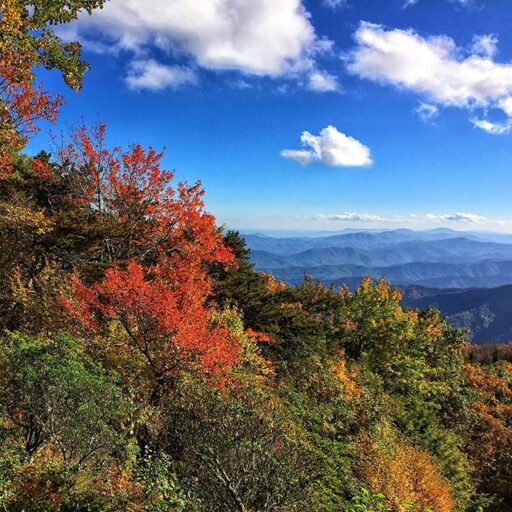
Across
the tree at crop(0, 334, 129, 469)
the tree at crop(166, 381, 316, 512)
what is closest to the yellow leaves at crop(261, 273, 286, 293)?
the tree at crop(166, 381, 316, 512)

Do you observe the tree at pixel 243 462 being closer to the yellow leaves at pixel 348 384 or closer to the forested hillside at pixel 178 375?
the forested hillside at pixel 178 375

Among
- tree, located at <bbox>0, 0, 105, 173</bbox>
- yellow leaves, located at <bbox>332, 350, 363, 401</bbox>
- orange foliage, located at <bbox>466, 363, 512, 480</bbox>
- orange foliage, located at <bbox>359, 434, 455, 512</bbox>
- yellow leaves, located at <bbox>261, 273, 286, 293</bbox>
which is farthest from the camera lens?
yellow leaves, located at <bbox>261, 273, 286, 293</bbox>

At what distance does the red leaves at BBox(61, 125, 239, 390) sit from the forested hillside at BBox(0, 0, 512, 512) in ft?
0.38

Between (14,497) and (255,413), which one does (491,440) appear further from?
(14,497)

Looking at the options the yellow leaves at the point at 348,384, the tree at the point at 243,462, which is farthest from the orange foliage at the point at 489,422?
the tree at the point at 243,462

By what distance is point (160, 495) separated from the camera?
9.50 m

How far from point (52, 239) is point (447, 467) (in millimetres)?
28473

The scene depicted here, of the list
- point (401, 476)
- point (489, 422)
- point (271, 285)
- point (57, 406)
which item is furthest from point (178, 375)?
→ point (489, 422)

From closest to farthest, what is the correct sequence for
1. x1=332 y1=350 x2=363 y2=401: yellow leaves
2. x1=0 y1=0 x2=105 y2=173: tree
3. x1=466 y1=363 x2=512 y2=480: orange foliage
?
1. x1=0 y1=0 x2=105 y2=173: tree
2. x1=332 y1=350 x2=363 y2=401: yellow leaves
3. x1=466 y1=363 x2=512 y2=480: orange foliage

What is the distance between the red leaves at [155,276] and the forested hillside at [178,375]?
0.38ft

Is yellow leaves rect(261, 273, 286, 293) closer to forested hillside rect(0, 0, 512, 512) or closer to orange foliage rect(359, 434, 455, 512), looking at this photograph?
forested hillside rect(0, 0, 512, 512)

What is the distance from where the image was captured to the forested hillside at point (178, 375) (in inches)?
402

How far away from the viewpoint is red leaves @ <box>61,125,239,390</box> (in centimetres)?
1877

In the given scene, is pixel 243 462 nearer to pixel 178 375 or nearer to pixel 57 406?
pixel 57 406
